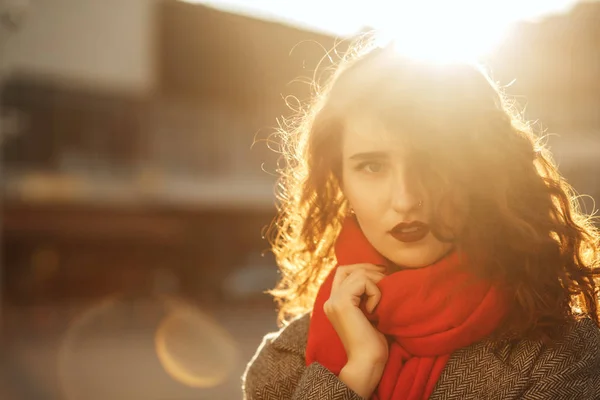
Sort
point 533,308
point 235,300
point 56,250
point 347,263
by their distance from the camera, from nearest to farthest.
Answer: point 533,308 < point 347,263 < point 56,250 < point 235,300

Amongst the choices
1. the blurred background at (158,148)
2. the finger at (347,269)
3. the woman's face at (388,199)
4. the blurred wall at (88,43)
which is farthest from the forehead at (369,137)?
the blurred wall at (88,43)

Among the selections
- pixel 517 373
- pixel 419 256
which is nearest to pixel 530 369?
pixel 517 373

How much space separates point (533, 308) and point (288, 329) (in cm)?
75

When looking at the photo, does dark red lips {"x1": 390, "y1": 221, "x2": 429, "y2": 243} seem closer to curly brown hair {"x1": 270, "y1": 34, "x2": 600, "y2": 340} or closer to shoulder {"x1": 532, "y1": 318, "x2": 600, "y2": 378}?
curly brown hair {"x1": 270, "y1": 34, "x2": 600, "y2": 340}

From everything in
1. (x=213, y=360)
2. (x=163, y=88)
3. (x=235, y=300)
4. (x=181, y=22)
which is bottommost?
(x=213, y=360)

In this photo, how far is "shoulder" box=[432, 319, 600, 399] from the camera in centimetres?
193

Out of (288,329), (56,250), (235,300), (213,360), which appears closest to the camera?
(288,329)

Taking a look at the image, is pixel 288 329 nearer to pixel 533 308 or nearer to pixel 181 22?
pixel 533 308

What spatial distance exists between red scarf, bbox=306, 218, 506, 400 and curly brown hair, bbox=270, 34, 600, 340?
0.19 feet

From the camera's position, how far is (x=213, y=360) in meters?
16.2

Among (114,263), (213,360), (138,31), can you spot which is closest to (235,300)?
(114,263)

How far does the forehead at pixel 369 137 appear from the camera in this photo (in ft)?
6.63

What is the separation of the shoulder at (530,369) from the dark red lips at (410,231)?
0.31 meters

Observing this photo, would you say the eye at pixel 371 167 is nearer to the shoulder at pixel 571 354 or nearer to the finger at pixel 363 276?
the finger at pixel 363 276
